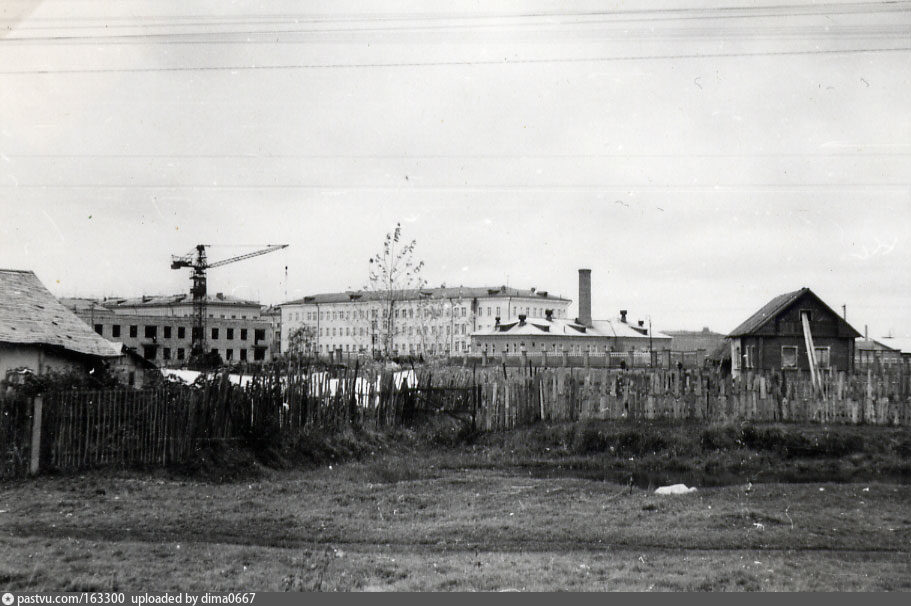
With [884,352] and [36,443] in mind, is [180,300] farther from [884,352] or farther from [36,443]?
[36,443]

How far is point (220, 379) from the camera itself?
1599cm

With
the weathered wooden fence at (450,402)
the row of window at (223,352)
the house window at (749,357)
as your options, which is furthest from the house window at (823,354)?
the row of window at (223,352)

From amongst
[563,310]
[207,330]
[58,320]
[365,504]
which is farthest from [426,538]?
[563,310]

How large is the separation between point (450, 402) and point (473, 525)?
10.3m

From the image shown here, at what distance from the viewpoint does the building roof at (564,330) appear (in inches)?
3393

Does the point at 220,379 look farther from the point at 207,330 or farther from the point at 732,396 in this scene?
the point at 207,330

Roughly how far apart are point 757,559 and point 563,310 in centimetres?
12201

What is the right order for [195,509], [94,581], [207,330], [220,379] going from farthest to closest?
[207,330], [220,379], [195,509], [94,581]

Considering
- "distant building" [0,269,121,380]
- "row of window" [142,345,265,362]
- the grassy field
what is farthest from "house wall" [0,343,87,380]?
"row of window" [142,345,265,362]

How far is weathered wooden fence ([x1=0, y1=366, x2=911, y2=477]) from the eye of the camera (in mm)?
14727

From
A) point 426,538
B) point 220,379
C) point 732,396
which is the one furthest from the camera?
point 732,396

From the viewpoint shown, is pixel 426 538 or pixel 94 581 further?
pixel 426 538

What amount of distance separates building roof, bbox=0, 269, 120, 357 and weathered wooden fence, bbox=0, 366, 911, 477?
552 cm

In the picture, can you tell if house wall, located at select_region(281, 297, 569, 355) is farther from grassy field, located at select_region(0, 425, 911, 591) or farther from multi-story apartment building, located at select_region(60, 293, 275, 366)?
grassy field, located at select_region(0, 425, 911, 591)
